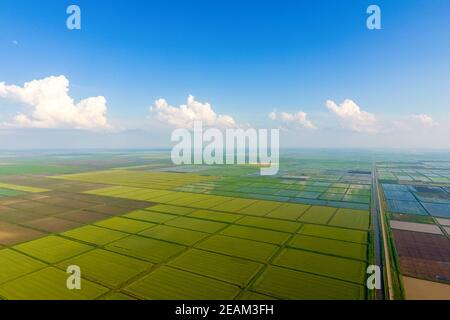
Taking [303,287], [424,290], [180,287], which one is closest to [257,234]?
[303,287]

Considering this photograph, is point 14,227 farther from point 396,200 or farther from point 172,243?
point 396,200

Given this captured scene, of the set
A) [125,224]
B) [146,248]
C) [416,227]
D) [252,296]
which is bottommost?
[416,227]

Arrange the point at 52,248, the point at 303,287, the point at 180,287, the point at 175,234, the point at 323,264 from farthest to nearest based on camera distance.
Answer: the point at 175,234 → the point at 52,248 → the point at 323,264 → the point at 180,287 → the point at 303,287

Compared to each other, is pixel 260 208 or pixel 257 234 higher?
pixel 260 208

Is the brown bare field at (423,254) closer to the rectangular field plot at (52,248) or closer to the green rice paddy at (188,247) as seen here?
the green rice paddy at (188,247)

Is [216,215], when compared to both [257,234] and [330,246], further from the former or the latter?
[330,246]
